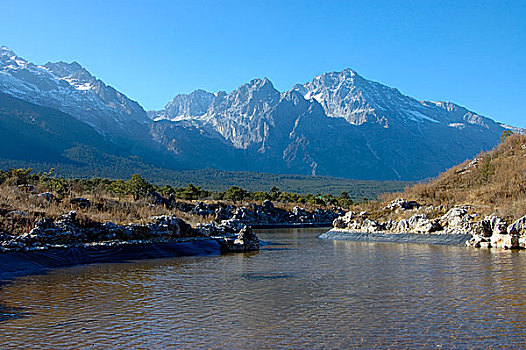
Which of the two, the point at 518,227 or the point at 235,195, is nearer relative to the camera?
the point at 518,227

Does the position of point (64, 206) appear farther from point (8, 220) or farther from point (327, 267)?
point (327, 267)

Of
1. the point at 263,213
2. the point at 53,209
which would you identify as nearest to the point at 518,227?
the point at 53,209

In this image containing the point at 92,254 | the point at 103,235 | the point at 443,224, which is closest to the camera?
the point at 92,254

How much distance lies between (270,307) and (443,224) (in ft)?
112

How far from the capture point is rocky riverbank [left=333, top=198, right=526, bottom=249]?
34.3m

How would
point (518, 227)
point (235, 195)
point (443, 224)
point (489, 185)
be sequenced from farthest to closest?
point (235, 195) → point (489, 185) → point (443, 224) → point (518, 227)

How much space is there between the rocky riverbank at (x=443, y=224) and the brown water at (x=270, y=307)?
9.81m

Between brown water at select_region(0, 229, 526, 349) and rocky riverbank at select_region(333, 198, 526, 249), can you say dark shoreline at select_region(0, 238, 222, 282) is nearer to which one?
brown water at select_region(0, 229, 526, 349)

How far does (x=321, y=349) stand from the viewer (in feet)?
35.2

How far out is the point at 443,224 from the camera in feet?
147

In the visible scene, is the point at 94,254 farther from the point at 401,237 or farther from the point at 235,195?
the point at 235,195

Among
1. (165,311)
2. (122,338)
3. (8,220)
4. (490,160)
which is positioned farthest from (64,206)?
(490,160)

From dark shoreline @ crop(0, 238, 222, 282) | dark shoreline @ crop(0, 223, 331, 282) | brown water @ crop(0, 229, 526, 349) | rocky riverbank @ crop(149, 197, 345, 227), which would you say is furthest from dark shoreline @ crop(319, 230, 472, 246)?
rocky riverbank @ crop(149, 197, 345, 227)

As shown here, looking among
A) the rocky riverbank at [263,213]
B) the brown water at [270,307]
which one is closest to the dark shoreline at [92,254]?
the brown water at [270,307]
